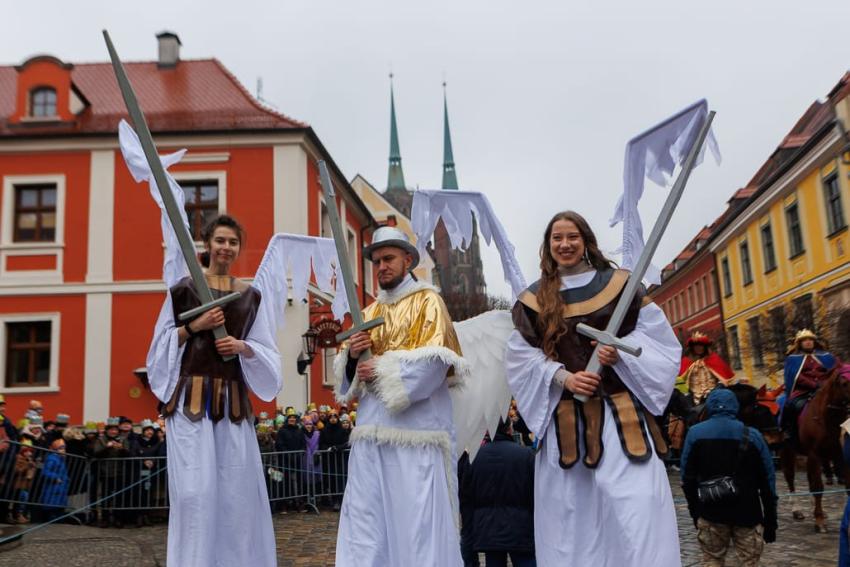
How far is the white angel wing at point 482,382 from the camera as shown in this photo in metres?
4.86

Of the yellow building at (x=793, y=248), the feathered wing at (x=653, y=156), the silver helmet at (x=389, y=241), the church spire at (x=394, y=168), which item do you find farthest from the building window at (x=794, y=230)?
the church spire at (x=394, y=168)

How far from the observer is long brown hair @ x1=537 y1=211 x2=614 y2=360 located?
12.6 feet

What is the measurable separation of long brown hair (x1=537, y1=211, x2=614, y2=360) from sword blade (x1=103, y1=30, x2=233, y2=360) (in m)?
1.70

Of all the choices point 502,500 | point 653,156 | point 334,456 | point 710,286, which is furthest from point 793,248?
point 653,156

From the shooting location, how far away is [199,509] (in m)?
3.86

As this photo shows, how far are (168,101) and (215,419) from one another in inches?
760

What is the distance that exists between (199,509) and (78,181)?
17.7 meters

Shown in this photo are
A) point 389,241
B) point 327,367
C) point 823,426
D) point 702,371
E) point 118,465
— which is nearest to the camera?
point 389,241

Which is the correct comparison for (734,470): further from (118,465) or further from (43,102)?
(43,102)

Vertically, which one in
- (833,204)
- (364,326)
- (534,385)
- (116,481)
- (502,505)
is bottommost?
(116,481)

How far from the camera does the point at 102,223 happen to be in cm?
1928

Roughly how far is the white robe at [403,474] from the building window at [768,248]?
2677 centimetres

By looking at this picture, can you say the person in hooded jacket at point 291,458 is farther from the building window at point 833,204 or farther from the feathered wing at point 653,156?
the building window at point 833,204

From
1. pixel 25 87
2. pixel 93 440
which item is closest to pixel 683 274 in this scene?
pixel 25 87
